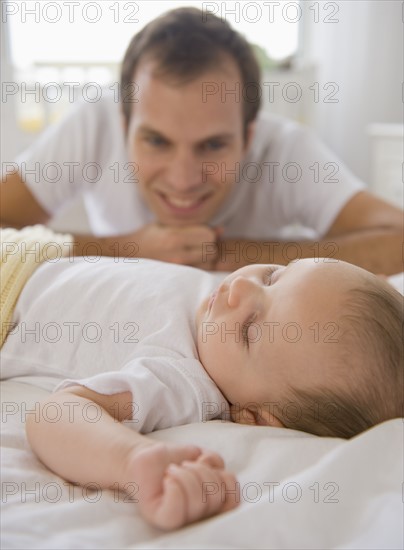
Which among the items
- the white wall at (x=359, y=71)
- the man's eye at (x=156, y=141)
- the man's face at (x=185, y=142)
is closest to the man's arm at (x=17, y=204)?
the man's face at (x=185, y=142)

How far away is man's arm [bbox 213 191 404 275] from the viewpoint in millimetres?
1409

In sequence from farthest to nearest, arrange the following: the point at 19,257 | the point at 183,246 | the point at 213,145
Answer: the point at 213,145
the point at 183,246
the point at 19,257

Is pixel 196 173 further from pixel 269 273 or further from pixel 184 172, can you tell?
pixel 269 273

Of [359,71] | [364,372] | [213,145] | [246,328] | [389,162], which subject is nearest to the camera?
[364,372]

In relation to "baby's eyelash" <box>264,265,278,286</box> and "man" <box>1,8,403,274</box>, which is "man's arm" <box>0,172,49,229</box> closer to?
"man" <box>1,8,403,274</box>

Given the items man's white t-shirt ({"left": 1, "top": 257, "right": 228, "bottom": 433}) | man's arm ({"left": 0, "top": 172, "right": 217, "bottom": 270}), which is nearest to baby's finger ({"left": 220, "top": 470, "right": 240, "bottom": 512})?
man's white t-shirt ({"left": 1, "top": 257, "right": 228, "bottom": 433})

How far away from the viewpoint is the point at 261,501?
1.87 ft

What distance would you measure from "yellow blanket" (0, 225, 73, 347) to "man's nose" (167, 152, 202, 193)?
0.43 metres

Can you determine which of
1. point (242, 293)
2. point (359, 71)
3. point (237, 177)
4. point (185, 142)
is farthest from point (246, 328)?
point (359, 71)

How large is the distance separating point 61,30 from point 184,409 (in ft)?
9.44

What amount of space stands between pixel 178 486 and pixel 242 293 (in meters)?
0.31

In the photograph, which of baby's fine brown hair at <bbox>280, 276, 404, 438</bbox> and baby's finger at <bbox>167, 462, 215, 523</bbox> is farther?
baby's fine brown hair at <bbox>280, 276, 404, 438</bbox>

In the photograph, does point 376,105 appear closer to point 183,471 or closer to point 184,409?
point 184,409

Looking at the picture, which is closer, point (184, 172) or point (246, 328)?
point (246, 328)
